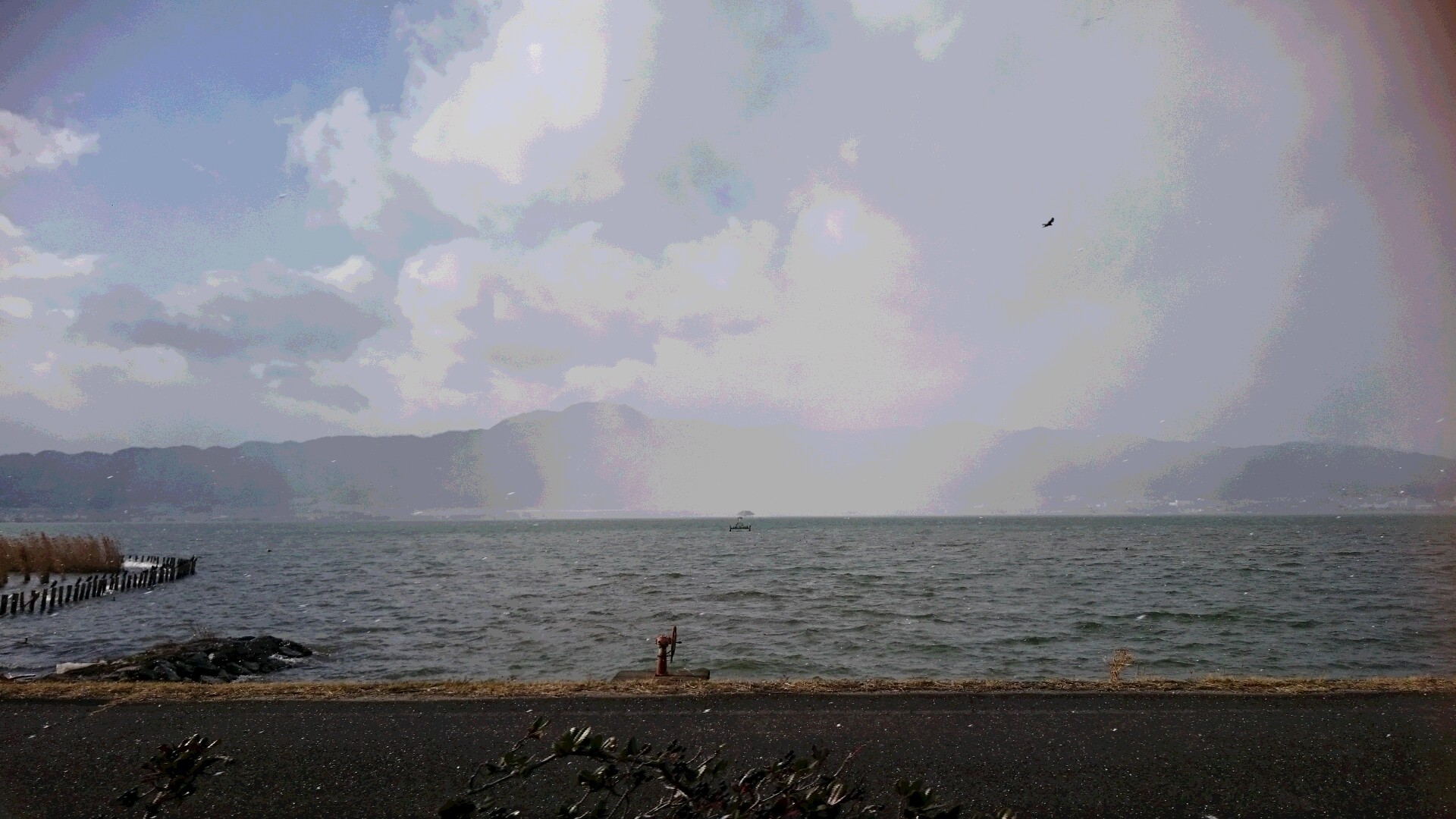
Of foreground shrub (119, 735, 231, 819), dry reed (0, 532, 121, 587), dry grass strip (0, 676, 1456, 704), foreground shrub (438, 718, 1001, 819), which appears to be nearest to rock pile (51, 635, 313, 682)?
dry grass strip (0, 676, 1456, 704)

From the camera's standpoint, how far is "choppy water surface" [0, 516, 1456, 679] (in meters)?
20.5

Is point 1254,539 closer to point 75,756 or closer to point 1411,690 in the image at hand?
point 1411,690

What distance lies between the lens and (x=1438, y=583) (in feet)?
133

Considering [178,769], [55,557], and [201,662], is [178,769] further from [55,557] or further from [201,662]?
[55,557]

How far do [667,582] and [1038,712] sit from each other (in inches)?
1423

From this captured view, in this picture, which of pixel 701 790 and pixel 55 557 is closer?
pixel 701 790

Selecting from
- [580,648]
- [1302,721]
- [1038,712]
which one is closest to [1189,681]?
[1302,721]

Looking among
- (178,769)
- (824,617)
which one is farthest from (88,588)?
(178,769)

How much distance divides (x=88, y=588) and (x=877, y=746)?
157 feet

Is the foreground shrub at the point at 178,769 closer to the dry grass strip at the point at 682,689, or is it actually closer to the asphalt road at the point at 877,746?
the asphalt road at the point at 877,746

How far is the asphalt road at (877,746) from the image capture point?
735cm

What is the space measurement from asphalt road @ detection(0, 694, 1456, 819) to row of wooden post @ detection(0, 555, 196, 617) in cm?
3236

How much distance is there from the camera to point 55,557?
52844mm

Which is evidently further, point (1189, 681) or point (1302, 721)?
point (1189, 681)
